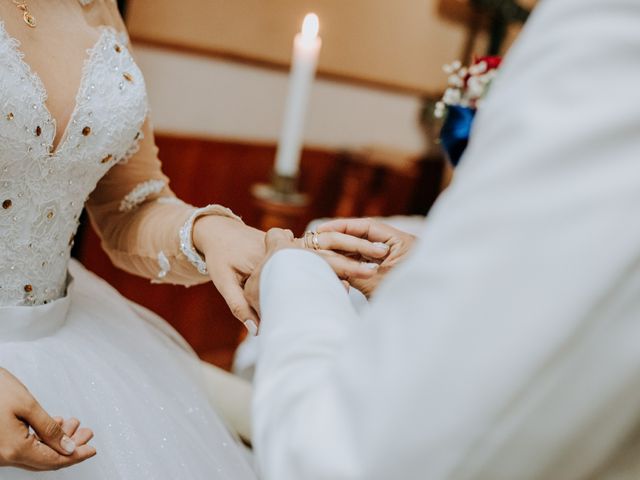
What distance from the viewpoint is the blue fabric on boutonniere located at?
55.9 inches

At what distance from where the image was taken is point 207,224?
98 centimetres

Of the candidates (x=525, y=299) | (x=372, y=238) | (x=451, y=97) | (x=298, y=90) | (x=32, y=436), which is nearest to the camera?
(x=525, y=299)

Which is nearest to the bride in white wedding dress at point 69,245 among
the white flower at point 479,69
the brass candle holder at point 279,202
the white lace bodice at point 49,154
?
the white lace bodice at point 49,154

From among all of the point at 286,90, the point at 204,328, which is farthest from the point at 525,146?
the point at 286,90

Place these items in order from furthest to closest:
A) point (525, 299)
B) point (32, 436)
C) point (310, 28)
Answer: point (310, 28) → point (32, 436) → point (525, 299)

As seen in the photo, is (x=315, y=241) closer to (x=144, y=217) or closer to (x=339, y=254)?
(x=339, y=254)

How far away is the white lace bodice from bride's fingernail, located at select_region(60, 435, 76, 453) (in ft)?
0.84

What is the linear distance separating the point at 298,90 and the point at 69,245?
550 millimetres

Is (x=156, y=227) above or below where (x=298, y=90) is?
below

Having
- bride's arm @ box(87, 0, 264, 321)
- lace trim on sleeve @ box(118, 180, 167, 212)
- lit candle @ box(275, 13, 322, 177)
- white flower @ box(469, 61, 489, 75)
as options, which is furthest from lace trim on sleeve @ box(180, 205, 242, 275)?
white flower @ box(469, 61, 489, 75)

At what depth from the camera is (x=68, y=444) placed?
715 mm

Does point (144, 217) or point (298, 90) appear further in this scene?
point (298, 90)

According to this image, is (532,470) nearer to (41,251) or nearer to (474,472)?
(474,472)

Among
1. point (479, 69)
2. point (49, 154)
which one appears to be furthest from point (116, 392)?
point (479, 69)
